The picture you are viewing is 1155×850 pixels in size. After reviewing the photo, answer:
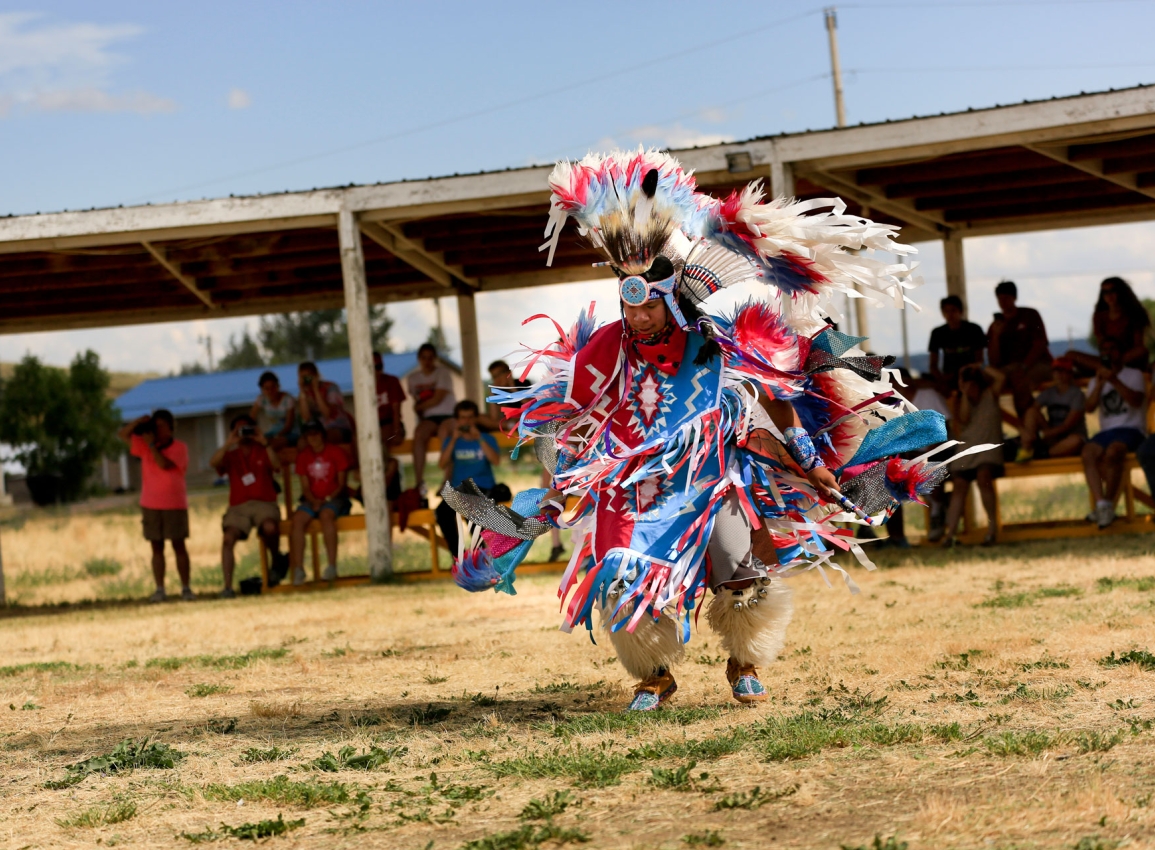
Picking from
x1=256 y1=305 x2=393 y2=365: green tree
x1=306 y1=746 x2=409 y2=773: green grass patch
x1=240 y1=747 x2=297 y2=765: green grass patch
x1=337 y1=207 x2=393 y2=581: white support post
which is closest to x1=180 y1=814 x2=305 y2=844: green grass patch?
x1=306 y1=746 x2=409 y2=773: green grass patch

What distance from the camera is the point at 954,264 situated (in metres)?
15.0

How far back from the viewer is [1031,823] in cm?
344

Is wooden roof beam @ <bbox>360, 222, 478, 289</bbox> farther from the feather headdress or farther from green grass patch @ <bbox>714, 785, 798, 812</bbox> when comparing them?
green grass patch @ <bbox>714, 785, 798, 812</bbox>

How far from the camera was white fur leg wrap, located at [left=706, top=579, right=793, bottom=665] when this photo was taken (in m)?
5.59

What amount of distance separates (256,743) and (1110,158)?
985cm

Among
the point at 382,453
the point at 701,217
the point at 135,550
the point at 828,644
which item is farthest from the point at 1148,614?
the point at 135,550

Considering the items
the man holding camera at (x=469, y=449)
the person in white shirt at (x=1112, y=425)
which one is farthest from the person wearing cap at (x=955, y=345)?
the man holding camera at (x=469, y=449)

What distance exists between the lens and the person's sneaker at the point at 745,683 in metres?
5.55

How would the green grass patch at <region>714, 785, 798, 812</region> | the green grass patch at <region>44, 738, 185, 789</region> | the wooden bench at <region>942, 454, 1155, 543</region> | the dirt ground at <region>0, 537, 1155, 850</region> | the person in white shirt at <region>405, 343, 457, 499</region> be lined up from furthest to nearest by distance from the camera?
1. the person in white shirt at <region>405, 343, 457, 499</region>
2. the wooden bench at <region>942, 454, 1155, 543</region>
3. the green grass patch at <region>44, 738, 185, 789</region>
4. the green grass patch at <region>714, 785, 798, 812</region>
5. the dirt ground at <region>0, 537, 1155, 850</region>

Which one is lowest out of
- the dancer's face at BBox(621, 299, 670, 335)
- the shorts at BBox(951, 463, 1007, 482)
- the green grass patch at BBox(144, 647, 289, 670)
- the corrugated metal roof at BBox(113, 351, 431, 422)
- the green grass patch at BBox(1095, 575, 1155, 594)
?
the green grass patch at BBox(1095, 575, 1155, 594)

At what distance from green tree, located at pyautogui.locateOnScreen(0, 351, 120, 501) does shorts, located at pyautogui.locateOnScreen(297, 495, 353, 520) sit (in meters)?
29.9

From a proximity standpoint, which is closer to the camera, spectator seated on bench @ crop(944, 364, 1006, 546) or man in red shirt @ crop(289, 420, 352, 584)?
spectator seated on bench @ crop(944, 364, 1006, 546)

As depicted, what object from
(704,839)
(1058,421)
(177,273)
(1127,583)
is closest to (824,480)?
(704,839)

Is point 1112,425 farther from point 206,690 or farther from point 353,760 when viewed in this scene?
point 353,760
